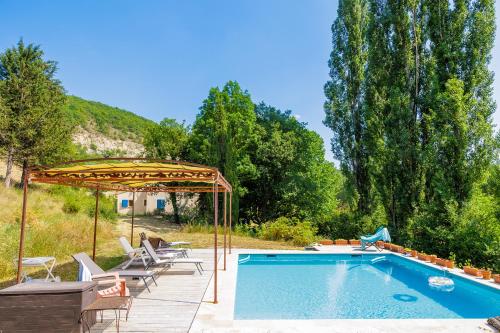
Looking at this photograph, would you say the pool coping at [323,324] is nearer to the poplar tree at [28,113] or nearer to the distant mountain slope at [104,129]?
the poplar tree at [28,113]

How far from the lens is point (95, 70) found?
67.9 ft

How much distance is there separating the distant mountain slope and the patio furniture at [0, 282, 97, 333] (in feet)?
143

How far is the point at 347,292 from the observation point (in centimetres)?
812

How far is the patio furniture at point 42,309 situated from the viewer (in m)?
3.86

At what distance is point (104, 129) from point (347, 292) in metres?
51.5

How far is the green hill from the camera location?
50.4 metres

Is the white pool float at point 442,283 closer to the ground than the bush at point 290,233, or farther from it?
closer to the ground

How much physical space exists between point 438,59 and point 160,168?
1250 cm

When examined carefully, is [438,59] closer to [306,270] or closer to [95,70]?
[306,270]

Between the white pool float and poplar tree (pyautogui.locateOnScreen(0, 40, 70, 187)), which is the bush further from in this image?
poplar tree (pyautogui.locateOnScreen(0, 40, 70, 187))

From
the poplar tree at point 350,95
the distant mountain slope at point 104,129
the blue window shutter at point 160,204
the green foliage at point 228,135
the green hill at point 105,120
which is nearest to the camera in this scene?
the poplar tree at point 350,95

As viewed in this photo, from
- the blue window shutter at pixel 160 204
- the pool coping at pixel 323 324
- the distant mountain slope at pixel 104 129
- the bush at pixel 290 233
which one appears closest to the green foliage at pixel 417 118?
the bush at pixel 290 233

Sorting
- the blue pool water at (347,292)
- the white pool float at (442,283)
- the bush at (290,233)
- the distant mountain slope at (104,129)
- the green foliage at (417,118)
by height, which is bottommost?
the blue pool water at (347,292)

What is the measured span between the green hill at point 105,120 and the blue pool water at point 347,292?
4298 centimetres
